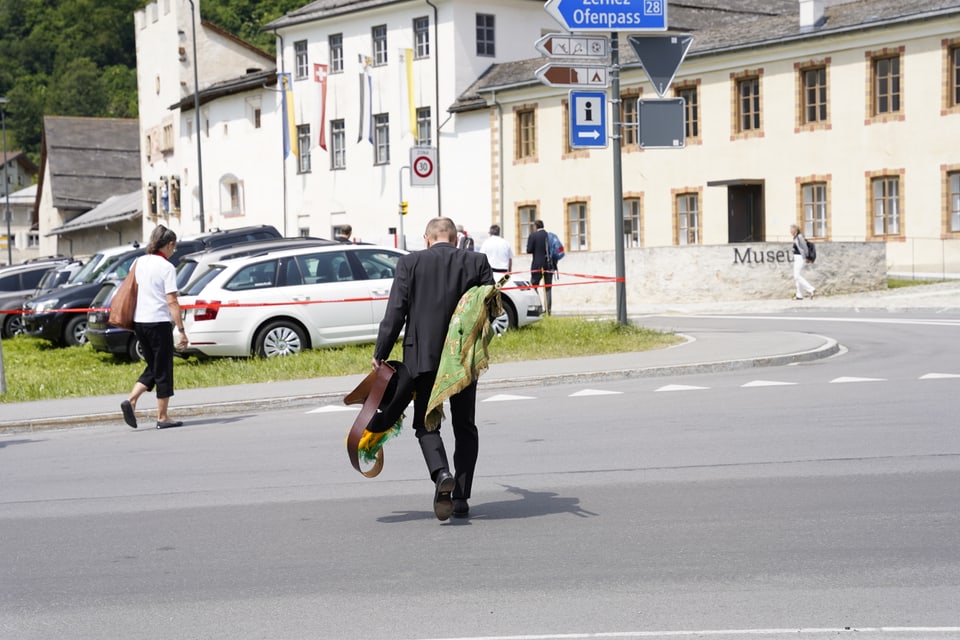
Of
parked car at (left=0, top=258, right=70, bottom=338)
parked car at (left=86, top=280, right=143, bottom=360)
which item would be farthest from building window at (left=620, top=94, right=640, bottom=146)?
parked car at (left=86, top=280, right=143, bottom=360)

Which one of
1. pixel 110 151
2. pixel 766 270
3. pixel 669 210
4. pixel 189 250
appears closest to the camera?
pixel 189 250

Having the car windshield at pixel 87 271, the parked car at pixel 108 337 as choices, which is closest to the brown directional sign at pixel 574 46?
the parked car at pixel 108 337

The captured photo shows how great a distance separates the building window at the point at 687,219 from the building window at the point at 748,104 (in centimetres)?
285

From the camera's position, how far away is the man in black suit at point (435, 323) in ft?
27.0

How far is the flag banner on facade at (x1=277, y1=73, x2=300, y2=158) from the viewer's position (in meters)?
59.9

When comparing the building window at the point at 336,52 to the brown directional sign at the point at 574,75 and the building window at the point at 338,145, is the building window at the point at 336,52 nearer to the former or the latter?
the building window at the point at 338,145

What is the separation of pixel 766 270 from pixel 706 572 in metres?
26.1

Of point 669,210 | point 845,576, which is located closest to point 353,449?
point 845,576

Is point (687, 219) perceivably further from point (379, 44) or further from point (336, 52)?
point (336, 52)

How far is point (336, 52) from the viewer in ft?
193

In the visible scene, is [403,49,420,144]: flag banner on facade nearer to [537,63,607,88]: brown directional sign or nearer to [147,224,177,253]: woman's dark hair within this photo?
[537,63,607,88]: brown directional sign

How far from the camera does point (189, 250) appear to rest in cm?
2872

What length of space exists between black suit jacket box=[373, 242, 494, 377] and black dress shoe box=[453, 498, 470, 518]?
777 millimetres

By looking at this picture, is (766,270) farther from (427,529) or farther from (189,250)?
(427,529)
